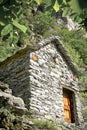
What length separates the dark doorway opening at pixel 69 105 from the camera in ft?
35.5

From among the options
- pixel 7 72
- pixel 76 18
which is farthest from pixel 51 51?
pixel 76 18

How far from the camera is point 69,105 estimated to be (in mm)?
11125

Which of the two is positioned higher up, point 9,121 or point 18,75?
point 18,75

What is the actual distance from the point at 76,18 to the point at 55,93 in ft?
24.9

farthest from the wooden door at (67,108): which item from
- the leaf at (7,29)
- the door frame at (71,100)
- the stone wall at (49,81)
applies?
the leaf at (7,29)

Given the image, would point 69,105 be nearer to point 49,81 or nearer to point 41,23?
point 49,81

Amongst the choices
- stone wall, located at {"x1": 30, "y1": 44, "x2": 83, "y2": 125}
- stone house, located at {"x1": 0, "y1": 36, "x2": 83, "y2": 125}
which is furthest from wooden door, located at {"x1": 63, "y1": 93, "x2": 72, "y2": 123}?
stone wall, located at {"x1": 30, "y1": 44, "x2": 83, "y2": 125}

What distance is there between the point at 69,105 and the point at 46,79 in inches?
61.8

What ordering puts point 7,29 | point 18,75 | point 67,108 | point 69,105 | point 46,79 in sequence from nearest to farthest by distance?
point 7,29 < point 18,75 < point 46,79 < point 67,108 < point 69,105

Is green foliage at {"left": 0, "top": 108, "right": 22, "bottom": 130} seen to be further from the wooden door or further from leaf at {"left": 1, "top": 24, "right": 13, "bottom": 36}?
the wooden door

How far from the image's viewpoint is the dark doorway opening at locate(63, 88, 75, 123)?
426 inches

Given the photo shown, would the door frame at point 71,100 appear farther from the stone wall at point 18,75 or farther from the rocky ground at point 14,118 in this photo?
the rocky ground at point 14,118

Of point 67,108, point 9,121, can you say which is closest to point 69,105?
point 67,108

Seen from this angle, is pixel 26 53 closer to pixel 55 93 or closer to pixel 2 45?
pixel 55 93
